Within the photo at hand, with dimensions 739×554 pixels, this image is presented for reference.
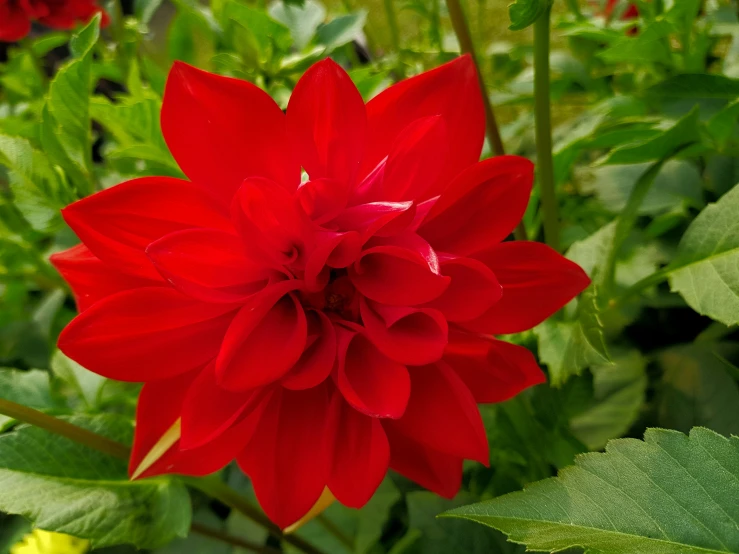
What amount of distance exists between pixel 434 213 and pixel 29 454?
0.26m

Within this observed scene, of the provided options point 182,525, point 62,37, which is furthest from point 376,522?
point 62,37

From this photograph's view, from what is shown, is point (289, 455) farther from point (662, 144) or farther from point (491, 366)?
point (662, 144)

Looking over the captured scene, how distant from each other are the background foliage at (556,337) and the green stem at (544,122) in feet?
0.11

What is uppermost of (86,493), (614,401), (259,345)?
(259,345)

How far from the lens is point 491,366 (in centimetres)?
30

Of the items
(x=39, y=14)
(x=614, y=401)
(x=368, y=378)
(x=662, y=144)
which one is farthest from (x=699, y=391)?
(x=39, y=14)

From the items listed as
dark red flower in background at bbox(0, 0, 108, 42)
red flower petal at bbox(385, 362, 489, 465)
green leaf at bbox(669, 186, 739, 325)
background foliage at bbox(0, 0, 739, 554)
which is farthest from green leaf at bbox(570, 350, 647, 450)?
dark red flower in background at bbox(0, 0, 108, 42)

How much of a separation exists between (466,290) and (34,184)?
0.31 meters

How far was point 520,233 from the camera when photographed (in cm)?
44

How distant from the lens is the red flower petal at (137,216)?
0.29m

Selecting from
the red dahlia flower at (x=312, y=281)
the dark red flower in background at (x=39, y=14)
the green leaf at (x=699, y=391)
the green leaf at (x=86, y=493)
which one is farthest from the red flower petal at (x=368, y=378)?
the dark red flower in background at (x=39, y=14)

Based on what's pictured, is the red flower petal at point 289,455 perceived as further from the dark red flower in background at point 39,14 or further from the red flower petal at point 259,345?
the dark red flower in background at point 39,14

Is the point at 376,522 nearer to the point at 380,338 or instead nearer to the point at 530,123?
the point at 380,338

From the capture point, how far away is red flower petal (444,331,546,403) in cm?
30
